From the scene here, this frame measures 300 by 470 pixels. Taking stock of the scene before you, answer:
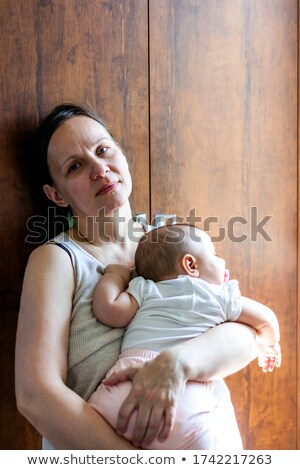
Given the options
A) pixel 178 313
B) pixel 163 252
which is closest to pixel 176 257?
pixel 163 252

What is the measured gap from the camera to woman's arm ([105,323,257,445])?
49.4 inches

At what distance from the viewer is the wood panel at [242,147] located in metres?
1.83

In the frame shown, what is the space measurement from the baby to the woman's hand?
2 cm

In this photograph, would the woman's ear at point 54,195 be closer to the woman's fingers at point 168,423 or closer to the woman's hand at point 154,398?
the woman's hand at point 154,398

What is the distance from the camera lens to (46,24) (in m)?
1.62

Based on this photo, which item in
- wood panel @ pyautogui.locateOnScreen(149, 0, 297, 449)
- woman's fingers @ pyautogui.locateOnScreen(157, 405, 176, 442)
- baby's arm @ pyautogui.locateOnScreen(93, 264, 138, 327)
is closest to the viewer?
woman's fingers @ pyautogui.locateOnScreen(157, 405, 176, 442)

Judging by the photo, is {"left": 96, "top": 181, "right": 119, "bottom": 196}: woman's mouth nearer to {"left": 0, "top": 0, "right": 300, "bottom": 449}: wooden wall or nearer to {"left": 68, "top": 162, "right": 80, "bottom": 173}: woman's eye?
{"left": 68, "top": 162, "right": 80, "bottom": 173}: woman's eye

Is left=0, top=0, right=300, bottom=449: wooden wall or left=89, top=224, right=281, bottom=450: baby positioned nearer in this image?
left=89, top=224, right=281, bottom=450: baby

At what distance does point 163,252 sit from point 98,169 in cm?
27

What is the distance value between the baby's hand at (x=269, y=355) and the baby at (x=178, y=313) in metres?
0.02

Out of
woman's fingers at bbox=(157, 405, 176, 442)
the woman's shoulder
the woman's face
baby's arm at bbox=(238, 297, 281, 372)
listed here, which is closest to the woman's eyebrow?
the woman's face

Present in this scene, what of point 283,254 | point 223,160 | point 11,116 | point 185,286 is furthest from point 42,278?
point 283,254

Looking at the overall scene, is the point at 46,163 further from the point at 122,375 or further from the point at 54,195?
the point at 122,375

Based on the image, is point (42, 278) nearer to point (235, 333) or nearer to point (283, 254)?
point (235, 333)
